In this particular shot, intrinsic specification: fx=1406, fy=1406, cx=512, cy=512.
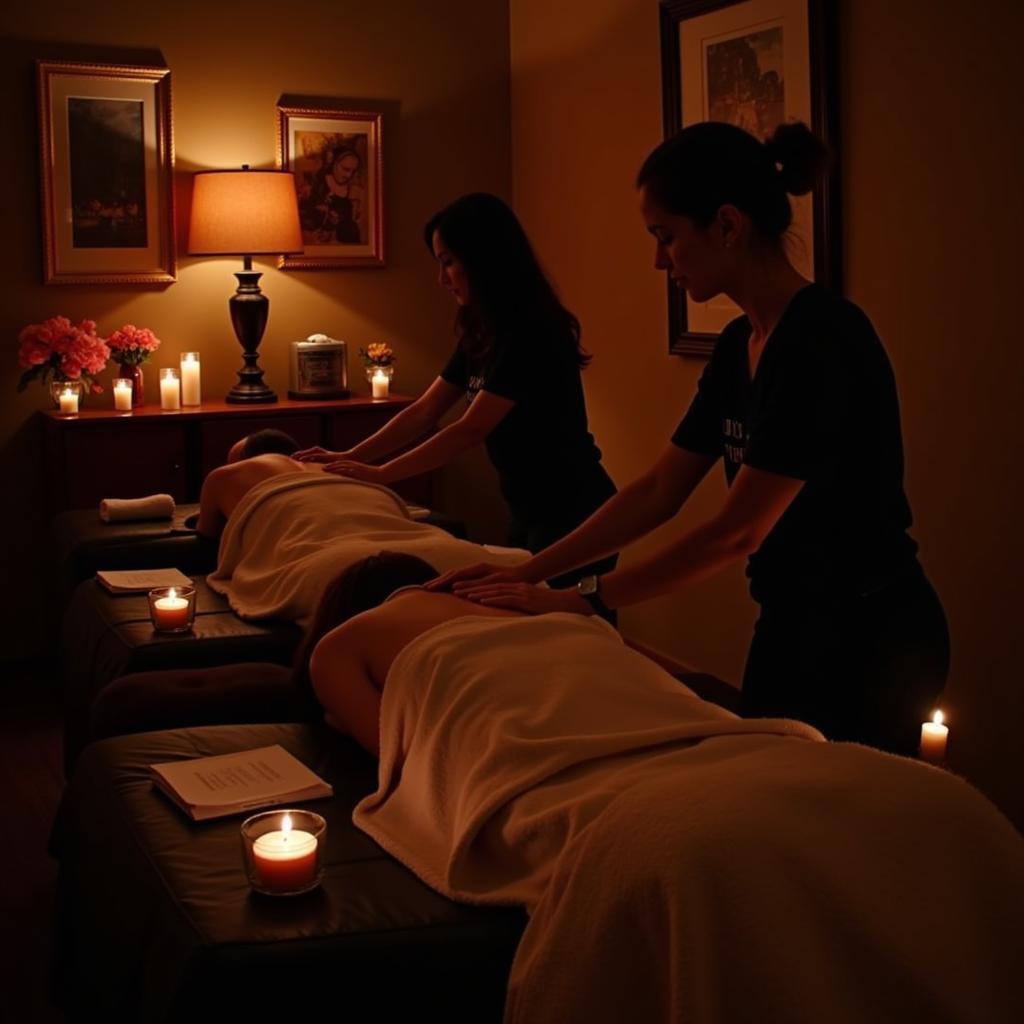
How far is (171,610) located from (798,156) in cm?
153

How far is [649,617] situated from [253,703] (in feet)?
7.52

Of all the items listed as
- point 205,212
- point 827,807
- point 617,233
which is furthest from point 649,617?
point 827,807

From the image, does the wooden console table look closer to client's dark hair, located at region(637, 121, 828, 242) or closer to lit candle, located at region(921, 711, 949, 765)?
client's dark hair, located at region(637, 121, 828, 242)

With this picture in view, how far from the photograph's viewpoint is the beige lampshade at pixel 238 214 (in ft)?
14.7

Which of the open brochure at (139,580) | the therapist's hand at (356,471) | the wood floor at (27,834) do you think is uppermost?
the therapist's hand at (356,471)

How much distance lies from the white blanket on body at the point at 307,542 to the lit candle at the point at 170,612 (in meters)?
0.18

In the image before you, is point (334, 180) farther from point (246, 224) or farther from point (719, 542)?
point (719, 542)

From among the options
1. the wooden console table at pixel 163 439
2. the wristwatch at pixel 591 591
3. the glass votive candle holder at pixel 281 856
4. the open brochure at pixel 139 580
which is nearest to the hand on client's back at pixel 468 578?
the wristwatch at pixel 591 591

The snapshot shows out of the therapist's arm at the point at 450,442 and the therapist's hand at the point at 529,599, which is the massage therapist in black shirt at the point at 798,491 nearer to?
the therapist's hand at the point at 529,599

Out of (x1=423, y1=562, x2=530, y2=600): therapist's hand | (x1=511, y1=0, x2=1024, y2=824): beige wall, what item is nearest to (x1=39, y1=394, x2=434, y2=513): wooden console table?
(x1=511, y1=0, x2=1024, y2=824): beige wall

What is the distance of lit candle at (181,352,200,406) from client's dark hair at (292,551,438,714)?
95.8 inches

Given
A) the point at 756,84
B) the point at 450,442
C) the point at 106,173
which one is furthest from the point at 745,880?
the point at 106,173

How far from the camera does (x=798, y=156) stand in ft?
6.57

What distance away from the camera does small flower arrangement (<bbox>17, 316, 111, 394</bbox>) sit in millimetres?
4309
